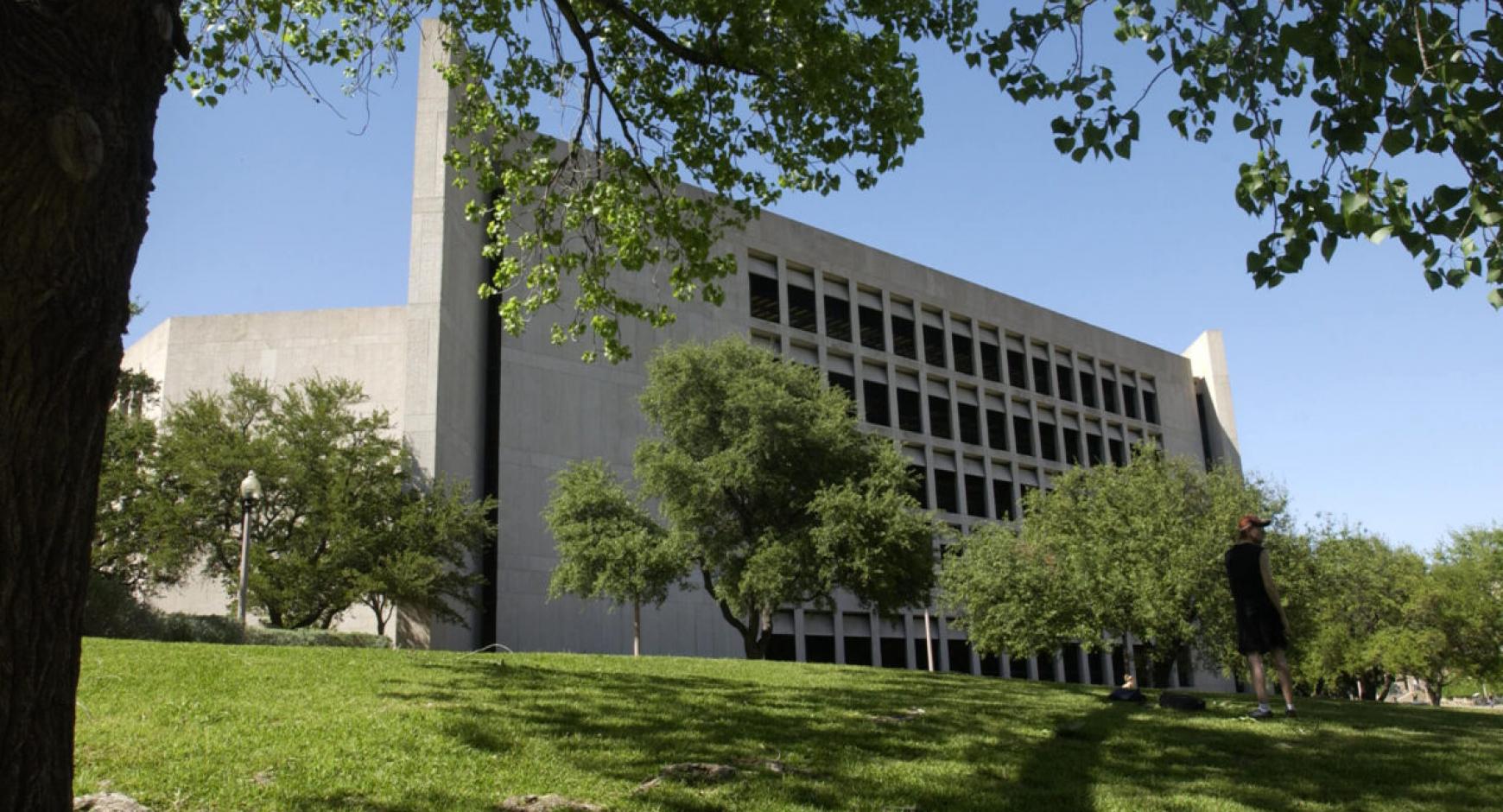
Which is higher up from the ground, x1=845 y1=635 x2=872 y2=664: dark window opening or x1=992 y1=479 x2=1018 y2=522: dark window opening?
x1=992 y1=479 x2=1018 y2=522: dark window opening

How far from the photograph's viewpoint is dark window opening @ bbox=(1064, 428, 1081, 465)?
62.2 metres

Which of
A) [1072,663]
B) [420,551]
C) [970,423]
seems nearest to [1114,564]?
[420,551]

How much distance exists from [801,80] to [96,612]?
1414 centimetres

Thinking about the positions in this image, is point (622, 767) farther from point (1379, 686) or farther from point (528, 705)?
point (1379, 686)

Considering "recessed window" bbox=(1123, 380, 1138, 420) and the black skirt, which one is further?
"recessed window" bbox=(1123, 380, 1138, 420)

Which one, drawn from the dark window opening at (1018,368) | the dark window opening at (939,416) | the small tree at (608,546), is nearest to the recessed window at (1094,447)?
the dark window opening at (1018,368)

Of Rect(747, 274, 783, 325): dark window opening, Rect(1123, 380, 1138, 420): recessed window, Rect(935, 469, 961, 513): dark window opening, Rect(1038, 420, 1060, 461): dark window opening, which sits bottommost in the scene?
Rect(935, 469, 961, 513): dark window opening

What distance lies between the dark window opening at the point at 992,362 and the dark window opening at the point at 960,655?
15007mm

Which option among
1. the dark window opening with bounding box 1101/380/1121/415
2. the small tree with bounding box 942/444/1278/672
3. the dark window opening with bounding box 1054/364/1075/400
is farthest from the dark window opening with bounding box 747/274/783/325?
the dark window opening with bounding box 1101/380/1121/415

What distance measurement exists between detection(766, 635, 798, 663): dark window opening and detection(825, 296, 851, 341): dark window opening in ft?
50.5

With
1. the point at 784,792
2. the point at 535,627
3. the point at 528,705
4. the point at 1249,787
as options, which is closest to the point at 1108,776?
the point at 1249,787

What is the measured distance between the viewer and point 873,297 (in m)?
54.9

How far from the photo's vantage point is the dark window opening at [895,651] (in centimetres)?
4956

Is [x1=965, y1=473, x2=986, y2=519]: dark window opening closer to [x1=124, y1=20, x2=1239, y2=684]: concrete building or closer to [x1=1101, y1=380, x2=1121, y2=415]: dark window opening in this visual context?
[x1=124, y1=20, x2=1239, y2=684]: concrete building
